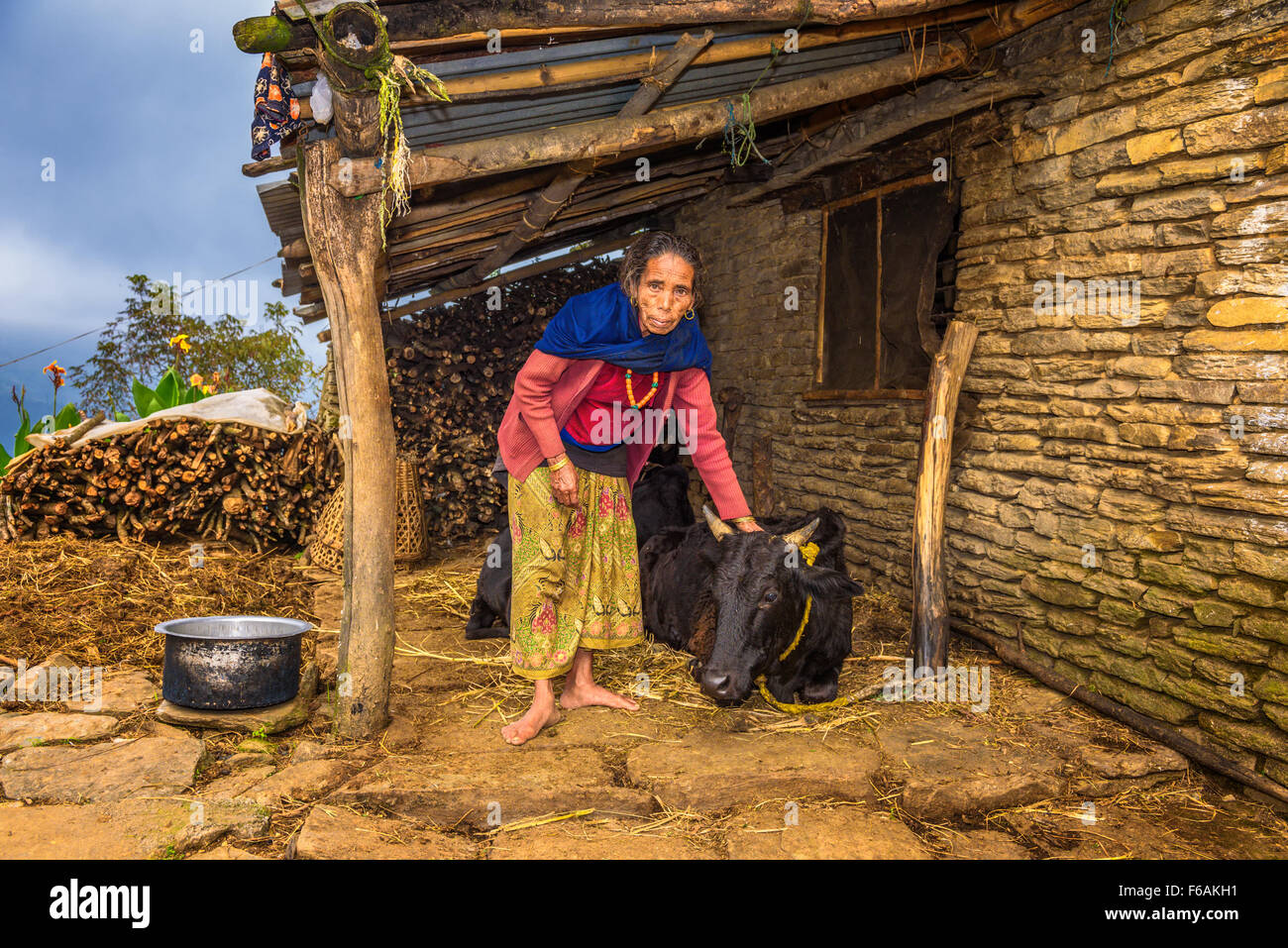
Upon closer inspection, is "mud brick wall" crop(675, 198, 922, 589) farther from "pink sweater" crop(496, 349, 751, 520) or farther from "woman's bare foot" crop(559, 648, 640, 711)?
"woman's bare foot" crop(559, 648, 640, 711)

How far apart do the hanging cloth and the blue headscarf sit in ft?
4.21

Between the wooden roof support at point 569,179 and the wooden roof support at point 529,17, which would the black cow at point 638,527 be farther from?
the wooden roof support at point 529,17

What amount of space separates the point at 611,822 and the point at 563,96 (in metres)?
3.24

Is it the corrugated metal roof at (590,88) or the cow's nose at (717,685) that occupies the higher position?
the corrugated metal roof at (590,88)

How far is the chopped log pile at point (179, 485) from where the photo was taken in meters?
6.29

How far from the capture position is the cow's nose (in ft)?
10.5

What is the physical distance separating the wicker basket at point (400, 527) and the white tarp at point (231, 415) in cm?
89

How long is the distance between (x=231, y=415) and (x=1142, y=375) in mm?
6714

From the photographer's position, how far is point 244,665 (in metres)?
3.57

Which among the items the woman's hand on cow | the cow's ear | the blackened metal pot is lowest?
the blackened metal pot

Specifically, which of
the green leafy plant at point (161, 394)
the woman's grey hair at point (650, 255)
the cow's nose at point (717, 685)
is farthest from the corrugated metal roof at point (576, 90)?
the green leafy plant at point (161, 394)

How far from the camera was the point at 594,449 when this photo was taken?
359 centimetres

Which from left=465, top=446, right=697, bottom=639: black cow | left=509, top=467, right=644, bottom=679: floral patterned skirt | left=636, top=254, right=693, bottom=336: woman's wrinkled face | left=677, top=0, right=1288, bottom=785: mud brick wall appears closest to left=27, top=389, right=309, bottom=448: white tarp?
left=465, top=446, right=697, bottom=639: black cow

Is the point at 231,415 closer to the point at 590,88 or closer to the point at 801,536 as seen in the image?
→ the point at 590,88
